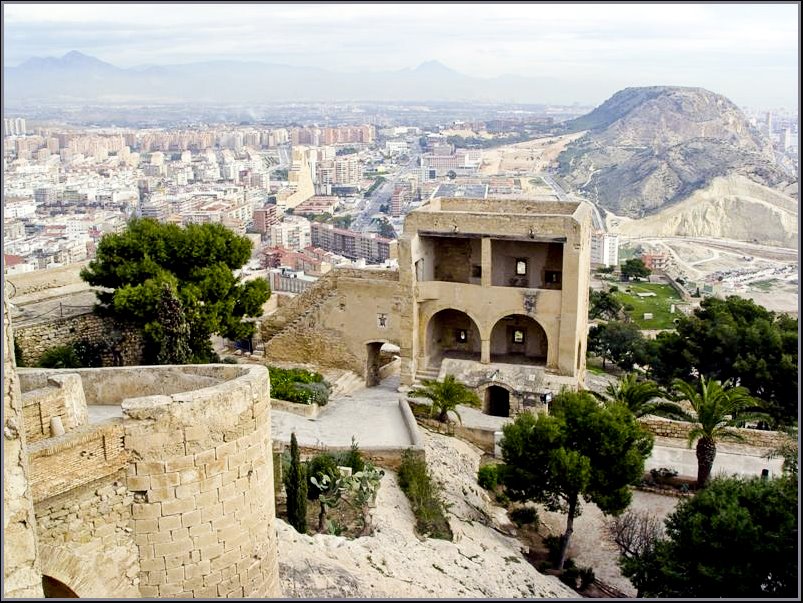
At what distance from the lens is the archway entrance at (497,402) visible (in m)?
22.0

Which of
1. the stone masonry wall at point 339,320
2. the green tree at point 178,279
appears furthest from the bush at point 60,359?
the stone masonry wall at point 339,320

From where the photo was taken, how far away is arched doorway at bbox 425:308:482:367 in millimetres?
23859

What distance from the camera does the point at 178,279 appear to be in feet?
70.2

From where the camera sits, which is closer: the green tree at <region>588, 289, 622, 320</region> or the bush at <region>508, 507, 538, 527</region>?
the bush at <region>508, 507, 538, 527</region>

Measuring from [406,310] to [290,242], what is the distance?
71748 millimetres

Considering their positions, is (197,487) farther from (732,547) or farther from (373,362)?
(373,362)

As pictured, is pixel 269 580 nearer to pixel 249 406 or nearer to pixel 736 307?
pixel 249 406

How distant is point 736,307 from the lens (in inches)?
1003

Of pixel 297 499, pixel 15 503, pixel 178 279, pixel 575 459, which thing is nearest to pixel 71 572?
pixel 15 503

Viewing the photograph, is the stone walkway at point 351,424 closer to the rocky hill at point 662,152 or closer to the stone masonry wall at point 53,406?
the stone masonry wall at point 53,406

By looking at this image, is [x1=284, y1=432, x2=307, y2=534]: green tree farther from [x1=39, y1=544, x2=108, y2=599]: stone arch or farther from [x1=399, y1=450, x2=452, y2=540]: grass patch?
[x1=39, y1=544, x2=108, y2=599]: stone arch

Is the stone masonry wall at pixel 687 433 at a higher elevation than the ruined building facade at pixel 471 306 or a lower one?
lower

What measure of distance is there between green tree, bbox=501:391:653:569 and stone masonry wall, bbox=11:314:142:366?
38.0 ft

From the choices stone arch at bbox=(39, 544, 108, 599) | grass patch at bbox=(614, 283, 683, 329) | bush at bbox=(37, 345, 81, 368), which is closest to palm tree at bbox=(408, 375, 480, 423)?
bush at bbox=(37, 345, 81, 368)
